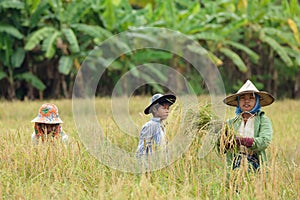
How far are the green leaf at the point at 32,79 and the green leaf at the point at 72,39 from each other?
3.39ft

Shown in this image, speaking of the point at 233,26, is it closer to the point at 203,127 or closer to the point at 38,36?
the point at 38,36

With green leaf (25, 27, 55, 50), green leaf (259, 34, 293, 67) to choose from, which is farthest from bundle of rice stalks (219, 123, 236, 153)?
green leaf (259, 34, 293, 67)

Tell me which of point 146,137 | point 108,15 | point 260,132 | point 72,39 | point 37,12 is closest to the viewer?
point 260,132

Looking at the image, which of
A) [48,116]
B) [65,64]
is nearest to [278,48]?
[65,64]

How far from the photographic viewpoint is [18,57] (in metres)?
12.0

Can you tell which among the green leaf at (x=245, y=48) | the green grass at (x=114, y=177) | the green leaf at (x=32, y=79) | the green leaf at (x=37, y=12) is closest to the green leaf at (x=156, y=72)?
the green leaf at (x=245, y=48)

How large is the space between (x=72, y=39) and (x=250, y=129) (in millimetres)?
7489

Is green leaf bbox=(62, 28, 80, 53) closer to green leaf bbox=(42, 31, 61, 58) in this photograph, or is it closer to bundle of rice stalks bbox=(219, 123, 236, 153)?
green leaf bbox=(42, 31, 61, 58)

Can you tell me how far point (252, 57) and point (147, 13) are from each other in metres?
2.72

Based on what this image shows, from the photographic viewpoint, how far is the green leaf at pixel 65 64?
1162 cm

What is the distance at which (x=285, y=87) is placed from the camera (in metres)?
15.3

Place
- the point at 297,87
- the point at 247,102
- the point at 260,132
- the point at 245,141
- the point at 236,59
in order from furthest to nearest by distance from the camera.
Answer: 1. the point at 297,87
2. the point at 236,59
3. the point at 247,102
4. the point at 260,132
5. the point at 245,141

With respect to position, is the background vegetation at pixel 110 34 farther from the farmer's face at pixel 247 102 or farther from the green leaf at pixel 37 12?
the farmer's face at pixel 247 102

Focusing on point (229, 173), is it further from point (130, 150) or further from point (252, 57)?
point (252, 57)
